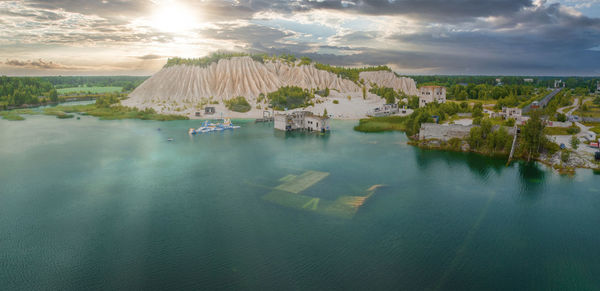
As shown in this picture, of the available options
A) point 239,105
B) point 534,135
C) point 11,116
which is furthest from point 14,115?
point 534,135

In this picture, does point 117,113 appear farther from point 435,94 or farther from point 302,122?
point 435,94

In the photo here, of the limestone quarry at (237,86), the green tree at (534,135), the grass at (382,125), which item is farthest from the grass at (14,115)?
the green tree at (534,135)

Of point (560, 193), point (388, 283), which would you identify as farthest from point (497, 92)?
point (388, 283)

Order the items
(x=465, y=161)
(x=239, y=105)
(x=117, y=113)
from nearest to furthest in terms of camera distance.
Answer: (x=465, y=161), (x=117, y=113), (x=239, y=105)

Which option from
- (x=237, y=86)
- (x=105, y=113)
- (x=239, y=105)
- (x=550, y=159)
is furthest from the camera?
(x=237, y=86)

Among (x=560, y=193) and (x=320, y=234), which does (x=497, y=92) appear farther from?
(x=320, y=234)

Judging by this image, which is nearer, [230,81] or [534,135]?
[534,135]

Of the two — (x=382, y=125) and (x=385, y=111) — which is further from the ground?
(x=385, y=111)

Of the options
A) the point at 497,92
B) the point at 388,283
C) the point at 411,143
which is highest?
the point at 497,92
